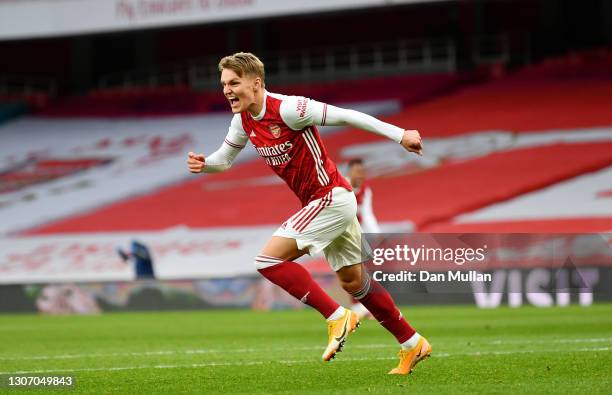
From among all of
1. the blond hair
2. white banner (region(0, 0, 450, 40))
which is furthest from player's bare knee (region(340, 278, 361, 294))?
white banner (region(0, 0, 450, 40))

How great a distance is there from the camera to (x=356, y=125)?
764 cm

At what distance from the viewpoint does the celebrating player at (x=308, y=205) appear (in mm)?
7859

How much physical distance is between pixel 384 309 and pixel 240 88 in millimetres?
1773

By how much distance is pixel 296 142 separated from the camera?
788cm

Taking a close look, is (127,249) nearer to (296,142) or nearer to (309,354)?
(309,354)

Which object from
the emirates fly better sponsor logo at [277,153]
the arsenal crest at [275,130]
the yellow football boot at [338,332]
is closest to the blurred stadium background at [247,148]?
the yellow football boot at [338,332]

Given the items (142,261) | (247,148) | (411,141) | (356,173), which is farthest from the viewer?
(247,148)

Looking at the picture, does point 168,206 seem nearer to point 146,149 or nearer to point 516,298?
point 146,149

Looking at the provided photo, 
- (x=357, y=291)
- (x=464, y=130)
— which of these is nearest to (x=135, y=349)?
(x=357, y=291)

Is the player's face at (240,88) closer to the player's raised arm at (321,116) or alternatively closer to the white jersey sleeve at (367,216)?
the player's raised arm at (321,116)

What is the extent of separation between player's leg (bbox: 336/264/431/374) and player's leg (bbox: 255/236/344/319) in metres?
0.19

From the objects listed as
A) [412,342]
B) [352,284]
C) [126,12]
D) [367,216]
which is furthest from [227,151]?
[126,12]

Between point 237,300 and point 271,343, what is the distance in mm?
8326

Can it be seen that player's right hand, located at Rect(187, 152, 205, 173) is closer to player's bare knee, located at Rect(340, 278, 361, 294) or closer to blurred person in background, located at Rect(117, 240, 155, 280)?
player's bare knee, located at Rect(340, 278, 361, 294)
